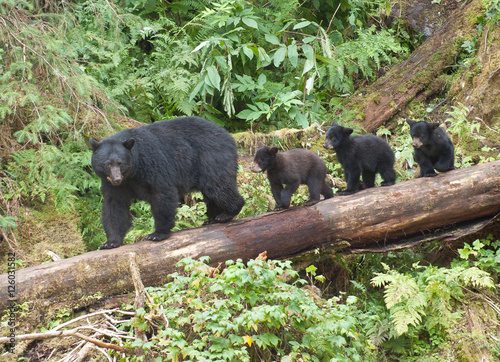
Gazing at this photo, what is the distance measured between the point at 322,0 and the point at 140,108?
15.9 feet

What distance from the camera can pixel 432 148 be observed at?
6.06 metres

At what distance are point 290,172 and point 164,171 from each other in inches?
62.4

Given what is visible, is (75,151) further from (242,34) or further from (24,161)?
(242,34)

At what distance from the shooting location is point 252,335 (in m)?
4.00

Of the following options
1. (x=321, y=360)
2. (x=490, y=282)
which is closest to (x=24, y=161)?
(x=321, y=360)

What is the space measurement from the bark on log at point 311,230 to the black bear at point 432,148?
0.66 feet

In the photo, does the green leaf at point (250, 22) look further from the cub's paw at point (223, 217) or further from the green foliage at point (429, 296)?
the green foliage at point (429, 296)

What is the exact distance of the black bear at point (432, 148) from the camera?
600 cm

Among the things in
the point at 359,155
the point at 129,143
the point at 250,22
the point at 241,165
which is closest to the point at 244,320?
the point at 129,143

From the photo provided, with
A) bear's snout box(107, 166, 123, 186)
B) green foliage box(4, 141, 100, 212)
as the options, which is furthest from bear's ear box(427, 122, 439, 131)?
green foliage box(4, 141, 100, 212)

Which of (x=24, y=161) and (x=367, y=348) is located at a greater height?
(x=24, y=161)

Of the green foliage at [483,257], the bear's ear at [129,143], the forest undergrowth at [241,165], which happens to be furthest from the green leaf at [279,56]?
the green foliage at [483,257]

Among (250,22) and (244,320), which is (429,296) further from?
(250,22)

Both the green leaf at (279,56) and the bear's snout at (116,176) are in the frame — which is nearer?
the bear's snout at (116,176)
